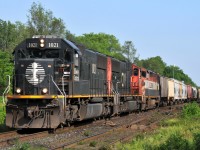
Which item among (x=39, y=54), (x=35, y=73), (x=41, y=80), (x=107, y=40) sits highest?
(x=107, y=40)

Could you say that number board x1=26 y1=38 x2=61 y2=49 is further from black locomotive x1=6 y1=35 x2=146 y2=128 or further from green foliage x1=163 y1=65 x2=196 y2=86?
green foliage x1=163 y1=65 x2=196 y2=86

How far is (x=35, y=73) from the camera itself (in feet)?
48.2

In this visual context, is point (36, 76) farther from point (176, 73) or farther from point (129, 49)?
point (176, 73)

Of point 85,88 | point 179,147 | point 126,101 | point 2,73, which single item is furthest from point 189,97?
point 179,147

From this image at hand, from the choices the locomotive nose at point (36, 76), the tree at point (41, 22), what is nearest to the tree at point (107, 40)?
the tree at point (41, 22)

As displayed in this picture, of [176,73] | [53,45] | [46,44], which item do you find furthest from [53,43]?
[176,73]

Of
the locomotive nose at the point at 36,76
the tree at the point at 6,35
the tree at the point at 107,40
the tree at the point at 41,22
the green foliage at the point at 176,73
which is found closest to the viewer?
the locomotive nose at the point at 36,76

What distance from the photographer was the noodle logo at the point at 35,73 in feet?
48.1

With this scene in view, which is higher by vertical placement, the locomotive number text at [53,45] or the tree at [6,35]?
the tree at [6,35]

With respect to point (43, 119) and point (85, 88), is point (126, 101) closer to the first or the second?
point (85, 88)

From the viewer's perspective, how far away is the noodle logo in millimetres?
14664

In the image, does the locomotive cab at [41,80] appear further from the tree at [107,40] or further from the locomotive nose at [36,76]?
the tree at [107,40]

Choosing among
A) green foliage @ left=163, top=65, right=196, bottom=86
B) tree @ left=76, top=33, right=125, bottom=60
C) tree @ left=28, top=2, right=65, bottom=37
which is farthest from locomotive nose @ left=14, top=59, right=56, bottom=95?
green foliage @ left=163, top=65, right=196, bottom=86

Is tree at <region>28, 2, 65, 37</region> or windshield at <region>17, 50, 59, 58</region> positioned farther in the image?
tree at <region>28, 2, 65, 37</region>
